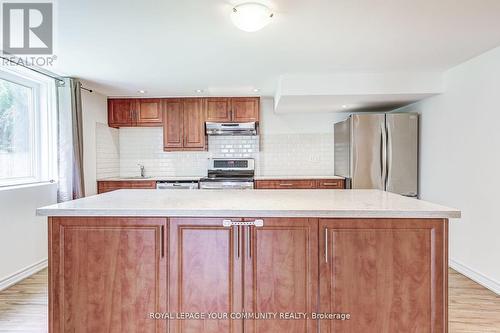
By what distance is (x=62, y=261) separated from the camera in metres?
1.87

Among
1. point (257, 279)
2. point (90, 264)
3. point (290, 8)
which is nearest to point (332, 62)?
point (290, 8)

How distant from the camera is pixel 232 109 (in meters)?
5.00

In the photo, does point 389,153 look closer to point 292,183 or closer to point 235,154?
point 292,183

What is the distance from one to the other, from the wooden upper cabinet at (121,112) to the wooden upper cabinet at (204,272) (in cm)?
372

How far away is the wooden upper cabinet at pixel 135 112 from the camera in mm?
5086

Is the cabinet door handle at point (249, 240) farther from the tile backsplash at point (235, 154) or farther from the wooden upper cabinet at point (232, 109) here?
the tile backsplash at point (235, 154)

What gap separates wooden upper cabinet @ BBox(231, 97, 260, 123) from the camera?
5004mm

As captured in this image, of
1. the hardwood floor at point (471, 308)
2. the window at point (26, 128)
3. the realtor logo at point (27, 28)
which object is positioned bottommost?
the hardwood floor at point (471, 308)

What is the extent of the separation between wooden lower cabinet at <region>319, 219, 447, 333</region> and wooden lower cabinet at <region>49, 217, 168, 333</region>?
3.12 ft

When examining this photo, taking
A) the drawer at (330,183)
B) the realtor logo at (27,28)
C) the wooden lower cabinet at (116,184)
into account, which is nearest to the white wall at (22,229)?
the wooden lower cabinet at (116,184)

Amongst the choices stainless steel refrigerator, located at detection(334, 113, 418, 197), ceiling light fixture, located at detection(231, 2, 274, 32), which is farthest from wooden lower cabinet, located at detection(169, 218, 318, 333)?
stainless steel refrigerator, located at detection(334, 113, 418, 197)

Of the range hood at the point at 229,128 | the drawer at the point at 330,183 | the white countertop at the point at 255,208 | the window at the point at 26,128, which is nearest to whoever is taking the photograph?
the white countertop at the point at 255,208

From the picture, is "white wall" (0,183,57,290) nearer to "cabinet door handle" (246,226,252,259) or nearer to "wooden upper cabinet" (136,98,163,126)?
"wooden upper cabinet" (136,98,163,126)

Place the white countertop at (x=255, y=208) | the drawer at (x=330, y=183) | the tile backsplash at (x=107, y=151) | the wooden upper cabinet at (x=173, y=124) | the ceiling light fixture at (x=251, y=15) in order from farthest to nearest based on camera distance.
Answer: the wooden upper cabinet at (x=173, y=124) → the tile backsplash at (x=107, y=151) → the drawer at (x=330, y=183) → the ceiling light fixture at (x=251, y=15) → the white countertop at (x=255, y=208)
